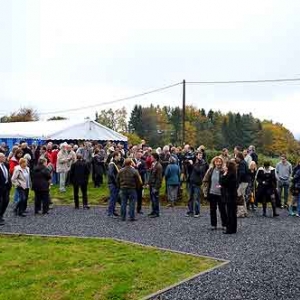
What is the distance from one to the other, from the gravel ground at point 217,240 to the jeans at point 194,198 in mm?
355

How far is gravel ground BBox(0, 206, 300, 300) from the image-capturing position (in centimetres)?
753

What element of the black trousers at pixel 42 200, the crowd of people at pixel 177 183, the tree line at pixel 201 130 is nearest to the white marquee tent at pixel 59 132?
the crowd of people at pixel 177 183

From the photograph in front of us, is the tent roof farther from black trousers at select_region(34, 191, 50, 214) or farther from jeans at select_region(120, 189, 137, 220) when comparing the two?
jeans at select_region(120, 189, 137, 220)

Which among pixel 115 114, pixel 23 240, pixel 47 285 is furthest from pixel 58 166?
pixel 115 114

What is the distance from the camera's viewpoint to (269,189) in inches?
579

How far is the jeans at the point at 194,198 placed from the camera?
46.7ft

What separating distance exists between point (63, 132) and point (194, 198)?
13.3 metres

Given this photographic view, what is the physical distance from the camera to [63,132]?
26.2 meters

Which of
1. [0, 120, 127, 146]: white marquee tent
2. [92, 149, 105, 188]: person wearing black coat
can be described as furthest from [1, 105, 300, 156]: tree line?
[92, 149, 105, 188]: person wearing black coat

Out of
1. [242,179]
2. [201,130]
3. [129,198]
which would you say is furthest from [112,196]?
[201,130]

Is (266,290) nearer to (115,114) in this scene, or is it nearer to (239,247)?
(239,247)

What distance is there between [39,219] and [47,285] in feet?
20.5

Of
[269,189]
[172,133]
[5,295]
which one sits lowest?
[5,295]

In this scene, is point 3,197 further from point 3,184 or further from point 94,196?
point 94,196
